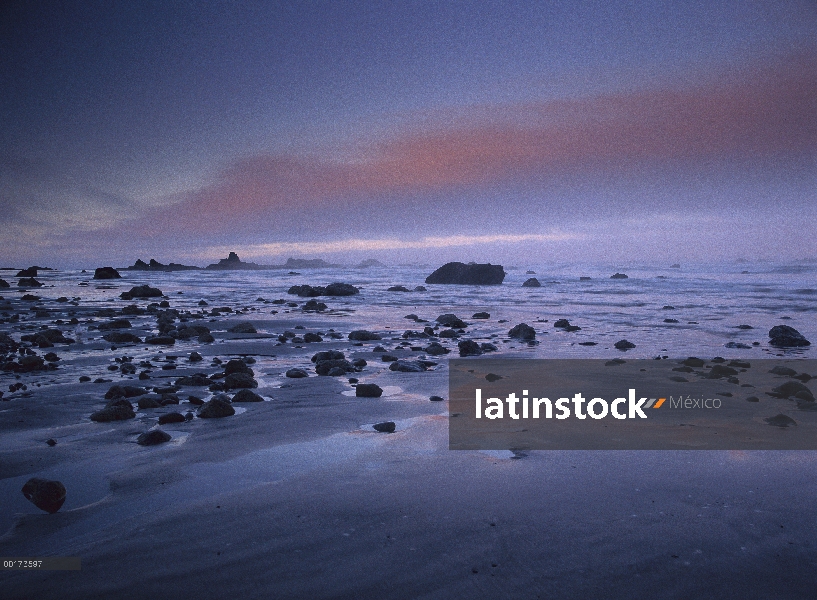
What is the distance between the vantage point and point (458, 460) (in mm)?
4613

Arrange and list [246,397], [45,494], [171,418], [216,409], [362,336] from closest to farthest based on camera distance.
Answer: [45,494]
[171,418]
[216,409]
[246,397]
[362,336]

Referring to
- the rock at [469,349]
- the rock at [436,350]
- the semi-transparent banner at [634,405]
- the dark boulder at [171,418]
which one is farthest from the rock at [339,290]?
the dark boulder at [171,418]

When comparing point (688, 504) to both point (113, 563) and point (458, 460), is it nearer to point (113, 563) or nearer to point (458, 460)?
point (458, 460)

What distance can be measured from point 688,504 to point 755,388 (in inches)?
189

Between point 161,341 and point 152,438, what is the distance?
7680 mm

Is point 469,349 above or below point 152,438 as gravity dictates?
below

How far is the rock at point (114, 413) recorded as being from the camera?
18.4 ft

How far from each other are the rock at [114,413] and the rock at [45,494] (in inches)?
75.8

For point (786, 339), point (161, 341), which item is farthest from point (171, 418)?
point (786, 339)

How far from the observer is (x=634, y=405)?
6.53 meters

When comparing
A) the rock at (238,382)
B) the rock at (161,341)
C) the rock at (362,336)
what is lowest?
the rock at (362,336)

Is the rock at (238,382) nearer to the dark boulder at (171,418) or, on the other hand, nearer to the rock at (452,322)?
the dark boulder at (171,418)

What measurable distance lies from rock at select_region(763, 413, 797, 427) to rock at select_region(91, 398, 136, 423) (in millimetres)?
7211

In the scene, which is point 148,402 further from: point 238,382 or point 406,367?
point 406,367
